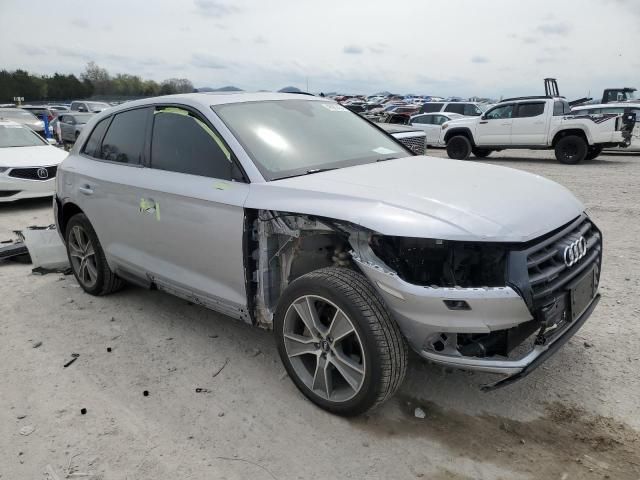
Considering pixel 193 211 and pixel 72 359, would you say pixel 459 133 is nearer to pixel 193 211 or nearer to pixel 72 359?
pixel 193 211

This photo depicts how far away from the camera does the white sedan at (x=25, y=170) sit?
8430 millimetres

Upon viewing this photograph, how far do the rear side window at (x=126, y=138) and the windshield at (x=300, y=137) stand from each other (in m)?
0.85

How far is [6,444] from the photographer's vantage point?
9.05 ft

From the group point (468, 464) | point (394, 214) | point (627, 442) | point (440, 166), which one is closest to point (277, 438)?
point (468, 464)

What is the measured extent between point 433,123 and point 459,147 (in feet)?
8.55

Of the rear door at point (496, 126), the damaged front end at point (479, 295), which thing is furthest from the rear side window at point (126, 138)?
the rear door at point (496, 126)

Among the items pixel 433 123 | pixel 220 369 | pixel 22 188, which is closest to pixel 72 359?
pixel 220 369

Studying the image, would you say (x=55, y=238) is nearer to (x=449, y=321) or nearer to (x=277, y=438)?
(x=277, y=438)

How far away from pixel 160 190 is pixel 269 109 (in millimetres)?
967

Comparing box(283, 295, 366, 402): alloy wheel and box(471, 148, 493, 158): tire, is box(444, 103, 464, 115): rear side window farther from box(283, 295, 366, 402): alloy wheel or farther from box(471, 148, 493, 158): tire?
box(283, 295, 366, 402): alloy wheel

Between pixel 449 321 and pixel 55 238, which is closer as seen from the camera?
pixel 449 321

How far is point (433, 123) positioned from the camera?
61.7 feet

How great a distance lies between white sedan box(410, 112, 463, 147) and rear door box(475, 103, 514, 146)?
176 centimetres

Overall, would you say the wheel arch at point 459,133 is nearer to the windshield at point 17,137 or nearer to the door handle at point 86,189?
the windshield at point 17,137
